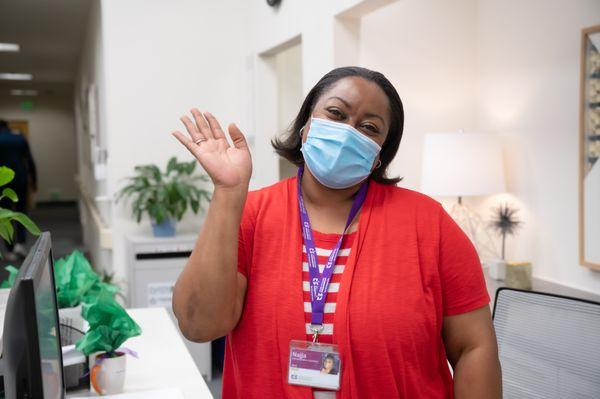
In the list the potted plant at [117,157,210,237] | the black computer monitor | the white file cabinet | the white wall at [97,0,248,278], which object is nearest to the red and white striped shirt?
the black computer monitor

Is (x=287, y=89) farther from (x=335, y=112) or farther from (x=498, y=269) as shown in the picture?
(x=335, y=112)

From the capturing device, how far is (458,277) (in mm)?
1191

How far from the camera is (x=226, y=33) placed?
14.7 feet

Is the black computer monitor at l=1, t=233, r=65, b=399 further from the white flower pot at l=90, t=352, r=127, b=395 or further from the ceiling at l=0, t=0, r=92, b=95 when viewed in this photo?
the ceiling at l=0, t=0, r=92, b=95

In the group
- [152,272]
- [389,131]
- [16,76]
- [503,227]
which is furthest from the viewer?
[16,76]

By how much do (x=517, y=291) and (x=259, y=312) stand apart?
0.86 metres

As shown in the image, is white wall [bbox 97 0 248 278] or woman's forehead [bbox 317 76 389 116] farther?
white wall [bbox 97 0 248 278]

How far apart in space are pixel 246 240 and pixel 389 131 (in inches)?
→ 15.7

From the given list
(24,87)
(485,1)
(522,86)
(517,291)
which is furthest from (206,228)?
(24,87)

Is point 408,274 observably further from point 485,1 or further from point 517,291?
point 485,1

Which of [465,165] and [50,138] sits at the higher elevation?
[50,138]

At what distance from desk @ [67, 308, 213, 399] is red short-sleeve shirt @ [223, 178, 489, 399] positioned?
1.79 feet

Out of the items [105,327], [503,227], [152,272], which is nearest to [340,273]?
[105,327]

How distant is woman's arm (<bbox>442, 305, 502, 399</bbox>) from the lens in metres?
1.18
